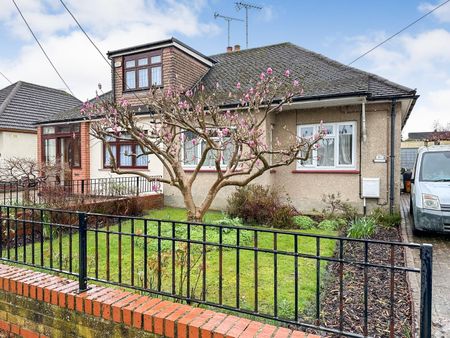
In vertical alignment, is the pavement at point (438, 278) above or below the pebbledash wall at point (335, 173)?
below

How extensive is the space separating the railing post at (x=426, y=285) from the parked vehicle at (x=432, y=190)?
531 cm

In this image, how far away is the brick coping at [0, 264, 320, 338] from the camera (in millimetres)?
2258

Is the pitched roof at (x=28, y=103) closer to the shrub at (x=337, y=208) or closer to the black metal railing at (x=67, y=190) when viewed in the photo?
the black metal railing at (x=67, y=190)

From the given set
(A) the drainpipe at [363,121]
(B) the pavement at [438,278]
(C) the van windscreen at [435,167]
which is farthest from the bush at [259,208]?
(C) the van windscreen at [435,167]

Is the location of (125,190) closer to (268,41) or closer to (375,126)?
(375,126)

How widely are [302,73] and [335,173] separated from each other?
154 inches

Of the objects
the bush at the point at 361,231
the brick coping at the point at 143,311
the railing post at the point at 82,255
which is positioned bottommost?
the bush at the point at 361,231

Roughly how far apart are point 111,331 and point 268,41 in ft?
46.5

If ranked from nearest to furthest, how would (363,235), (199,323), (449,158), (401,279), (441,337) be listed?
(199,323) → (441,337) → (401,279) → (363,235) → (449,158)

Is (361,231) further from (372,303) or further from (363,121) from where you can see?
(363,121)

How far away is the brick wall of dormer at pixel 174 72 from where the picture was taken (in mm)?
12031

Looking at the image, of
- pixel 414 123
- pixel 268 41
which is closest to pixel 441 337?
pixel 268 41

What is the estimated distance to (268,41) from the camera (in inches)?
574

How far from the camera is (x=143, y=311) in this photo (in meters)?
2.49
